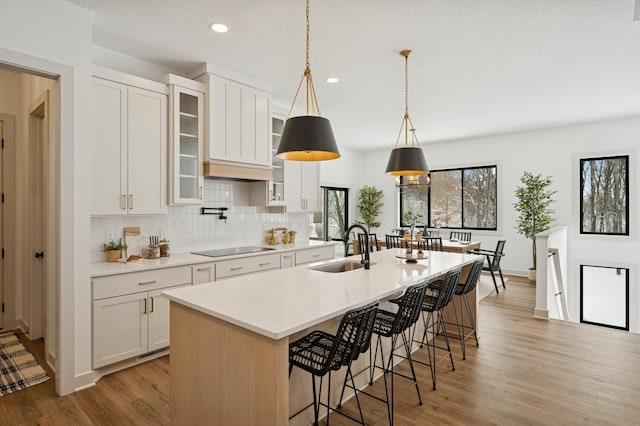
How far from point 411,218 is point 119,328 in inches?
271

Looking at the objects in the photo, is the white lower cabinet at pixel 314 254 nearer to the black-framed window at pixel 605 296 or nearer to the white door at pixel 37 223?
the white door at pixel 37 223

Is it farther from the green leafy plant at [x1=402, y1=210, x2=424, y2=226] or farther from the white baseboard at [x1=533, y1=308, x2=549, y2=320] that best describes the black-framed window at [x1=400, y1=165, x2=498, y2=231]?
the white baseboard at [x1=533, y1=308, x2=549, y2=320]

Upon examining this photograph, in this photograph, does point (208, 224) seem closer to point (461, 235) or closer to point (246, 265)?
point (246, 265)

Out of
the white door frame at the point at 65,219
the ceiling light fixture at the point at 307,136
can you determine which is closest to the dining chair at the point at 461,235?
the ceiling light fixture at the point at 307,136

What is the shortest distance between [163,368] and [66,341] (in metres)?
0.77

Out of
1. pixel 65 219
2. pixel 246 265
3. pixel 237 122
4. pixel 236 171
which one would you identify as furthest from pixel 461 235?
pixel 65 219

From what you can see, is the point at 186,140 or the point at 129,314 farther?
the point at 186,140

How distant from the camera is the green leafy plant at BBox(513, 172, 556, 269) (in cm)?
627

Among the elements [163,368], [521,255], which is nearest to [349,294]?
[163,368]

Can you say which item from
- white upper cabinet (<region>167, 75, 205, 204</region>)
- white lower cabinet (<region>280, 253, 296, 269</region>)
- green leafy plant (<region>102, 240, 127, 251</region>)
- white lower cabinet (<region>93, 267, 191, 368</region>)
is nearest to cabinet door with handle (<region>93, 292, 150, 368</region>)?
white lower cabinet (<region>93, 267, 191, 368</region>)

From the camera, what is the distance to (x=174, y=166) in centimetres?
347

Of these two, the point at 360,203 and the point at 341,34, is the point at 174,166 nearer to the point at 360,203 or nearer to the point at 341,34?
the point at 341,34

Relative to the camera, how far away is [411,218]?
8.52 meters

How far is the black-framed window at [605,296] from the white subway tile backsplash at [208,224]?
5614 mm
